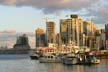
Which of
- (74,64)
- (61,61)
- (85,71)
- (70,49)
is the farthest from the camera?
(70,49)

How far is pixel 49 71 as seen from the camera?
10325 cm

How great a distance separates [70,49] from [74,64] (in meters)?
60.2

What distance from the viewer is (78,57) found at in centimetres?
13688

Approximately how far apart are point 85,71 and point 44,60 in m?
54.5

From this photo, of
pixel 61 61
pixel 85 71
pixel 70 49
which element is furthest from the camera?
pixel 70 49

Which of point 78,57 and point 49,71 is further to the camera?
point 78,57

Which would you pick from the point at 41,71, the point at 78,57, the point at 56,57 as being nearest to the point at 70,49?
the point at 56,57

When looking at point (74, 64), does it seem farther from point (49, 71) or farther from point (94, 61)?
point (49, 71)

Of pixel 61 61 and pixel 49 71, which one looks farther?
pixel 61 61

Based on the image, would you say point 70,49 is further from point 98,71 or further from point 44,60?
point 98,71

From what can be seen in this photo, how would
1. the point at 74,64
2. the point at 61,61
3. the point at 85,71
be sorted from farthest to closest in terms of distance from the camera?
1. the point at 61,61
2. the point at 74,64
3. the point at 85,71

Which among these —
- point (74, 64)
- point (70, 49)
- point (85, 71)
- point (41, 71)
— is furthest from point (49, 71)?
point (70, 49)

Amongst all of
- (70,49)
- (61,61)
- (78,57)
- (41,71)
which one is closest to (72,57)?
(78,57)

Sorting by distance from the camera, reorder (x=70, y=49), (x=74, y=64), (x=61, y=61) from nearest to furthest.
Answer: (x=74, y=64)
(x=61, y=61)
(x=70, y=49)
